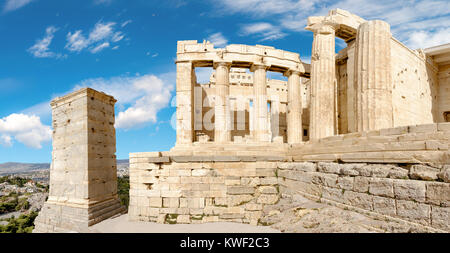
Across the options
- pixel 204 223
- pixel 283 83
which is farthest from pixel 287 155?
pixel 283 83

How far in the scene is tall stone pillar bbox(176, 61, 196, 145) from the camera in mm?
14930

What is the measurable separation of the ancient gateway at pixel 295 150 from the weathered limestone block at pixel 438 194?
2 centimetres

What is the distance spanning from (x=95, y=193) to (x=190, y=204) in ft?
17.2

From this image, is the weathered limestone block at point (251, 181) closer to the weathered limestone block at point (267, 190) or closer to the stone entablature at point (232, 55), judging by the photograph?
the weathered limestone block at point (267, 190)

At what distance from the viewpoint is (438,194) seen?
4844 mm

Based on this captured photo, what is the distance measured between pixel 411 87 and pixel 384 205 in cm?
1194

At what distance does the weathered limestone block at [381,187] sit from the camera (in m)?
5.62

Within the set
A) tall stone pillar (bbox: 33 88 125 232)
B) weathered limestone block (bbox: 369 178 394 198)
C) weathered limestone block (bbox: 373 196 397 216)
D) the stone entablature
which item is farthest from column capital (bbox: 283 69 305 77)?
weathered limestone block (bbox: 373 196 397 216)

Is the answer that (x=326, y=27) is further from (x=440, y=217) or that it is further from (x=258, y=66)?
(x=440, y=217)

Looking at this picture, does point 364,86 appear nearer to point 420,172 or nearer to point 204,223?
point 420,172

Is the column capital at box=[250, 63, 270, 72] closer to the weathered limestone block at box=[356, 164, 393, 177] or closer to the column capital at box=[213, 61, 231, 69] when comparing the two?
the column capital at box=[213, 61, 231, 69]

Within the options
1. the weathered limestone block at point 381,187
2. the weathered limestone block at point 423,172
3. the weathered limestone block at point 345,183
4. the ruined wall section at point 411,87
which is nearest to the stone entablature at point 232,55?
the ruined wall section at point 411,87

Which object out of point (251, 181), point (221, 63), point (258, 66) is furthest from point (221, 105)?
point (251, 181)

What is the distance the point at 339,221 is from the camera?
20.0 feet
